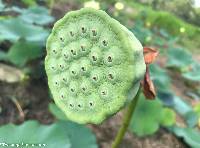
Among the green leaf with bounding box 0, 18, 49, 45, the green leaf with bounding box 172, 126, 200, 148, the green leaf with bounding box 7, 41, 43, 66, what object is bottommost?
the green leaf with bounding box 172, 126, 200, 148

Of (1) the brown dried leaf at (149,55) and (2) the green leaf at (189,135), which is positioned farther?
(2) the green leaf at (189,135)

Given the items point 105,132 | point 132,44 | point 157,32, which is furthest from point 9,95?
point 157,32

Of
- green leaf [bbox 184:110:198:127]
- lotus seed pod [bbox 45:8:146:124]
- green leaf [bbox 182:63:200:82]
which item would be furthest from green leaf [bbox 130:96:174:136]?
green leaf [bbox 182:63:200:82]

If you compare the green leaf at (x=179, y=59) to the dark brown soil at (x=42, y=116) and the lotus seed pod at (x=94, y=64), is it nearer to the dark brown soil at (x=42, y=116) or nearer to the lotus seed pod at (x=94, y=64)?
the dark brown soil at (x=42, y=116)

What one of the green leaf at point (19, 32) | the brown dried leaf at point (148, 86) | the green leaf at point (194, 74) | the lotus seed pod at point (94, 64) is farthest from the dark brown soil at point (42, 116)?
the green leaf at point (194, 74)

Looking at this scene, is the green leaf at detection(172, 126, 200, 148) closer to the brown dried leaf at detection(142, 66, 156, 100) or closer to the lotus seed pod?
the brown dried leaf at detection(142, 66, 156, 100)

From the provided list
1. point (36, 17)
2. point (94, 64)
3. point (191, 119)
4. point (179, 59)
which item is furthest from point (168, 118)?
point (179, 59)

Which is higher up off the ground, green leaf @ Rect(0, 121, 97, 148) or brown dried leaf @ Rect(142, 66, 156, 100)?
brown dried leaf @ Rect(142, 66, 156, 100)
